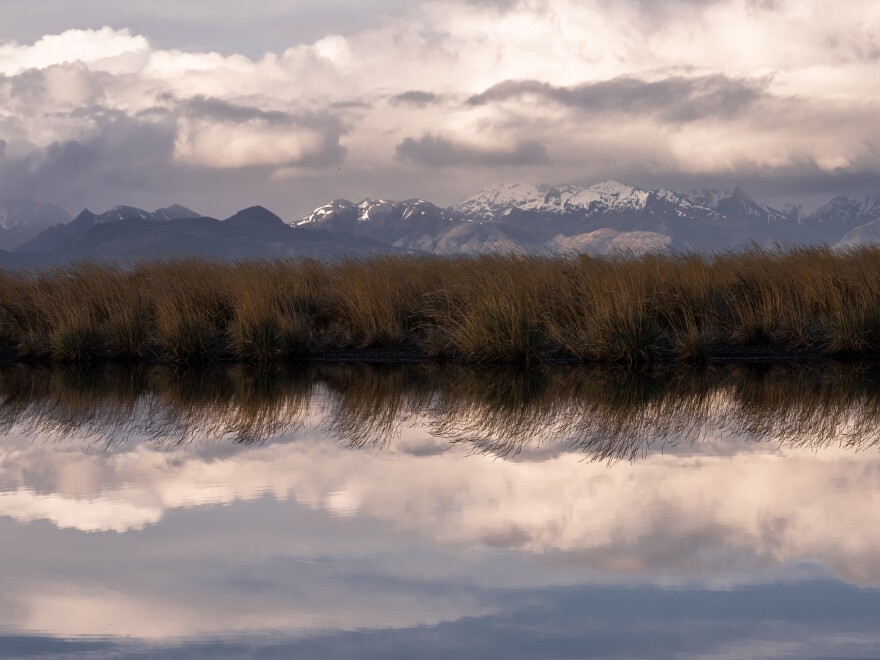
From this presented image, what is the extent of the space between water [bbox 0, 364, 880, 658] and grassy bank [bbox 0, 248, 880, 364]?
2.62 metres

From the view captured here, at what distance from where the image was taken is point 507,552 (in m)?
5.06

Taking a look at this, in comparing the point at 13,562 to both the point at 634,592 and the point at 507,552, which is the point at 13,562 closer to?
the point at 507,552

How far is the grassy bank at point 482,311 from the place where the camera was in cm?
1251

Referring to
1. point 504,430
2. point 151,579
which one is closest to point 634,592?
point 151,579

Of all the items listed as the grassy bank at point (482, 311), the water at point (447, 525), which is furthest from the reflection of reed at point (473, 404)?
the grassy bank at point (482, 311)

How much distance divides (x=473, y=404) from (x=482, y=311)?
11.1 feet

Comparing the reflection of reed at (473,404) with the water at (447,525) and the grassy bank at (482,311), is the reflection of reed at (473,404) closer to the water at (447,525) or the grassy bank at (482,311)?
the water at (447,525)

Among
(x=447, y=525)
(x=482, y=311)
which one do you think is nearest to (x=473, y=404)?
(x=482, y=311)

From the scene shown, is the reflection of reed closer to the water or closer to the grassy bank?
the water

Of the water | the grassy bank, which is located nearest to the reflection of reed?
the water

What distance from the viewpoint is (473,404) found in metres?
9.40

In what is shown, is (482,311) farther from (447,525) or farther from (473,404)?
(447,525)

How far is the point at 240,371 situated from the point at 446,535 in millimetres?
7095

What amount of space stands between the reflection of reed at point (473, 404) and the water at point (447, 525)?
0.05 meters
